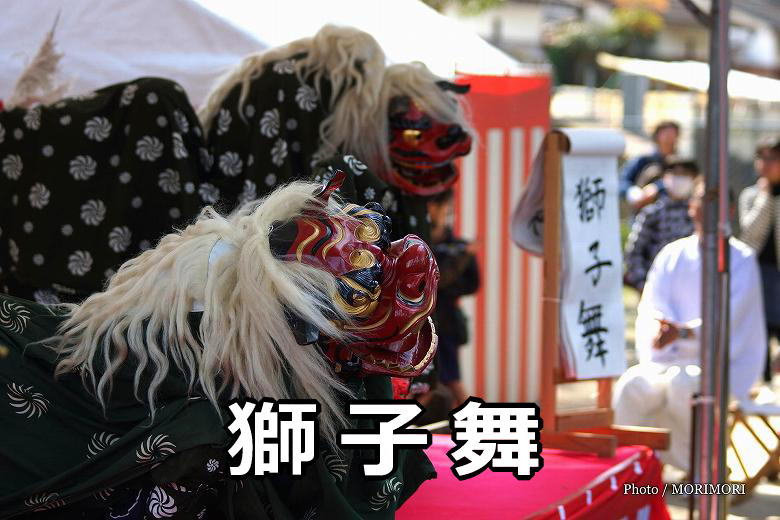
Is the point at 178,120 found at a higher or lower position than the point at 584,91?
lower

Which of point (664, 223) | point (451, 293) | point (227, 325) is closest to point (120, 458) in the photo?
point (227, 325)

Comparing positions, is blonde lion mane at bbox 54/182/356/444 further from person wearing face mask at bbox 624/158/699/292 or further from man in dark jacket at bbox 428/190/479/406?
person wearing face mask at bbox 624/158/699/292

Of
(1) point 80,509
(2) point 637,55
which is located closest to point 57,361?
(1) point 80,509

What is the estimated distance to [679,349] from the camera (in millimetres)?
4617

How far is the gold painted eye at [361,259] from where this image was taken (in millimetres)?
1676

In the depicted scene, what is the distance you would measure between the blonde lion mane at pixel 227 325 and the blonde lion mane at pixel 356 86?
995mm

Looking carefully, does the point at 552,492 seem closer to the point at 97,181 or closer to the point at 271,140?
the point at 271,140

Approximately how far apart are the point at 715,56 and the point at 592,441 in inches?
48.4

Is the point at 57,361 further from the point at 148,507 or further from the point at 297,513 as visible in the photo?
the point at 297,513

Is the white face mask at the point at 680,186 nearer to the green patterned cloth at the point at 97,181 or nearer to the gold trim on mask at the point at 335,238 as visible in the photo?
the green patterned cloth at the point at 97,181

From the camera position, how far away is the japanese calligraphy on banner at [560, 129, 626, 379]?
10.3ft

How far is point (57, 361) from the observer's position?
1713 millimetres

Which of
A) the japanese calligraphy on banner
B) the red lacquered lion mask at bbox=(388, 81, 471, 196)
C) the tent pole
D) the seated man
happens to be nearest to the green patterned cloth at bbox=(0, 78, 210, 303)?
the red lacquered lion mask at bbox=(388, 81, 471, 196)

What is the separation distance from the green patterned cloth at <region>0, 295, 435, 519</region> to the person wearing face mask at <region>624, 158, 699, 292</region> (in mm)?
4643
